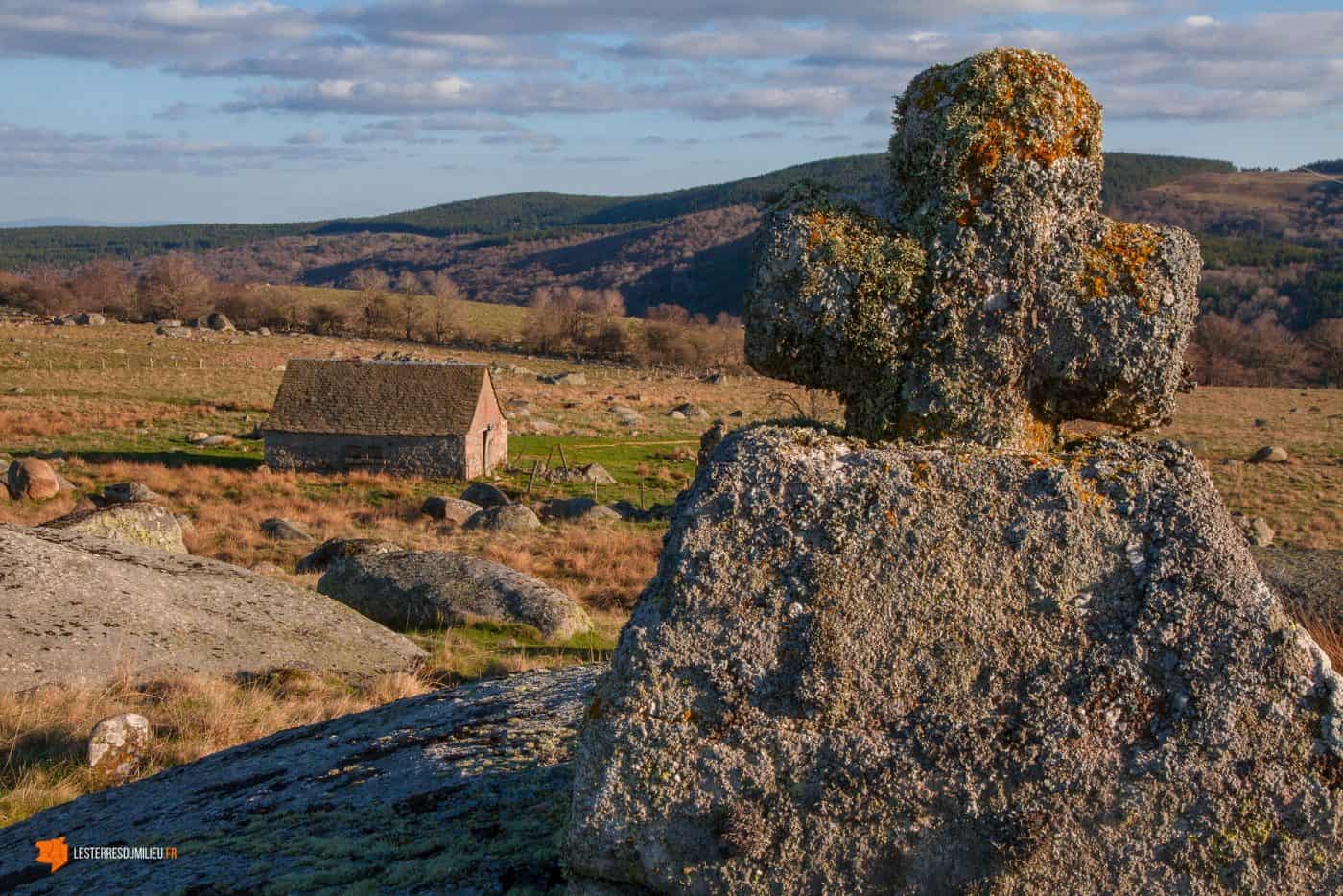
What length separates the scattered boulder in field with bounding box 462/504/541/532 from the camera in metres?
30.2

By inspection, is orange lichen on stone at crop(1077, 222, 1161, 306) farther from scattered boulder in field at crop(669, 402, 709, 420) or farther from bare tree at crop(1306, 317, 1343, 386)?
bare tree at crop(1306, 317, 1343, 386)

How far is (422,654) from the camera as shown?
11500 millimetres

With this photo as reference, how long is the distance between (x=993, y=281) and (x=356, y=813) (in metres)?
4.03

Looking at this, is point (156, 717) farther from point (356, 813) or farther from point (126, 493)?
point (126, 493)

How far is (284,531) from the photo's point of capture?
27.5 meters

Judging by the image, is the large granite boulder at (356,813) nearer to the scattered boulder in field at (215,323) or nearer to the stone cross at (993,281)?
the stone cross at (993,281)

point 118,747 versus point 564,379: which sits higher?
point 118,747

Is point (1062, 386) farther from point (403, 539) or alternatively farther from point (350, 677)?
point (403, 539)

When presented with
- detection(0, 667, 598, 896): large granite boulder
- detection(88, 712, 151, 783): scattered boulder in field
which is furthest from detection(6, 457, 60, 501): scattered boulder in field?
detection(0, 667, 598, 896): large granite boulder

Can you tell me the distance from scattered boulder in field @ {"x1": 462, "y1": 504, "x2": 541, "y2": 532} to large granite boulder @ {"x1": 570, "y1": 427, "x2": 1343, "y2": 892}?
26619 mm

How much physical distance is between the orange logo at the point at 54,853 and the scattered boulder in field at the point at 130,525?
1012 centimetres

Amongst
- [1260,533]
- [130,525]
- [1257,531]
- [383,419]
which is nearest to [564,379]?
[383,419]

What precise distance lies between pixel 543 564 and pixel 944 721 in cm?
2146

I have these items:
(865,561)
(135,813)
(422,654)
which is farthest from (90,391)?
(865,561)
